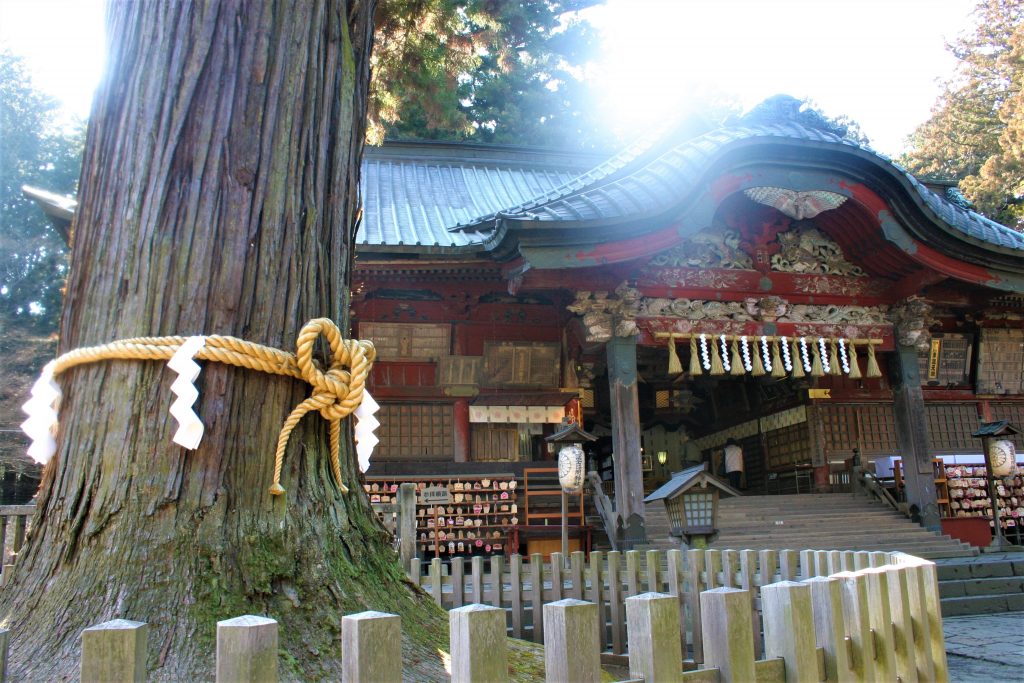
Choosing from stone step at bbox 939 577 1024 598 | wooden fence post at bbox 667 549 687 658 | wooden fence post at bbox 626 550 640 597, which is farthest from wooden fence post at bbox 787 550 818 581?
stone step at bbox 939 577 1024 598

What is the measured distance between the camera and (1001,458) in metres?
11.5

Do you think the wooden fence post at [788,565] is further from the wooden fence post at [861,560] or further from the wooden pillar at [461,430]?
the wooden pillar at [461,430]

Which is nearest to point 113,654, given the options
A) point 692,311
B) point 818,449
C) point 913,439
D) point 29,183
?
point 692,311

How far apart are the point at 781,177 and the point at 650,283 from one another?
2.36 meters

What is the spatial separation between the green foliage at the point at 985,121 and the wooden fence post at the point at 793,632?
28.5 metres

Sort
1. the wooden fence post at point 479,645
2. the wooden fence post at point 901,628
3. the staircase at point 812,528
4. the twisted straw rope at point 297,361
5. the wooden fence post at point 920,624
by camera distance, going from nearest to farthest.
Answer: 1. the wooden fence post at point 479,645
2. the twisted straw rope at point 297,361
3. the wooden fence post at point 901,628
4. the wooden fence post at point 920,624
5. the staircase at point 812,528

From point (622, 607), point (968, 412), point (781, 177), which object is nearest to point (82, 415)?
Result: point (622, 607)

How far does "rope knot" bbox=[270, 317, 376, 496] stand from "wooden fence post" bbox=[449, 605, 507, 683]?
110cm

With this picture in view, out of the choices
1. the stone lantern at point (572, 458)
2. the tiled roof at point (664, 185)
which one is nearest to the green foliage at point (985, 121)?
the tiled roof at point (664, 185)

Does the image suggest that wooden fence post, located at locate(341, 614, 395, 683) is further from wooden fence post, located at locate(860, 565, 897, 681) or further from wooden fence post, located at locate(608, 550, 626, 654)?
wooden fence post, located at locate(608, 550, 626, 654)

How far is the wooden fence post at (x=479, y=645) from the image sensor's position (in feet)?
4.73

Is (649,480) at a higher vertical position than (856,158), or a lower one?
lower

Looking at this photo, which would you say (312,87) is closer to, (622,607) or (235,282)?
(235,282)

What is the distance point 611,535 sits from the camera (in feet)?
33.4
